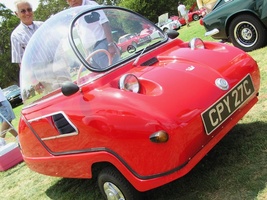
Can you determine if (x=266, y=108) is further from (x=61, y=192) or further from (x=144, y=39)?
(x=61, y=192)

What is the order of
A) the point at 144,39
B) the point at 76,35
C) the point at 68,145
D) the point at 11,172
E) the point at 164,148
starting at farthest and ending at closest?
the point at 11,172 < the point at 144,39 < the point at 76,35 < the point at 68,145 < the point at 164,148

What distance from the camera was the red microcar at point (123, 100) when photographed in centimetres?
221

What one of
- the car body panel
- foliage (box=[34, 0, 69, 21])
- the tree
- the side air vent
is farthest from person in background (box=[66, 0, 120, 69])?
foliage (box=[34, 0, 69, 21])

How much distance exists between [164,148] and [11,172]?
3451mm

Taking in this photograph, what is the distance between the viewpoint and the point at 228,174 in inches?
103

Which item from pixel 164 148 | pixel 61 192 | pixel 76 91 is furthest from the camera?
pixel 61 192

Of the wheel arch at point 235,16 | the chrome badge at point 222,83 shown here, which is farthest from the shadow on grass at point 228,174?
the wheel arch at point 235,16

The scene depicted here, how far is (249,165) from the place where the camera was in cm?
262

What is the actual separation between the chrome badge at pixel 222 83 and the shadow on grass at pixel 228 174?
671 mm

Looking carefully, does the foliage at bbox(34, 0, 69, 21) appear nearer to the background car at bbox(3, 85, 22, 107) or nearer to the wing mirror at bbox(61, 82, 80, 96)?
the background car at bbox(3, 85, 22, 107)

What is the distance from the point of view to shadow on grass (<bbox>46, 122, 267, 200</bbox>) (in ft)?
7.96

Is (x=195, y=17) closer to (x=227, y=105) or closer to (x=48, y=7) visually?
(x=227, y=105)

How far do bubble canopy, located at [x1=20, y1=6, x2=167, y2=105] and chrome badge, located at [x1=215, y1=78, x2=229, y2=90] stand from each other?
0.86m

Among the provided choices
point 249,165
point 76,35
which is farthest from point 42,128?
point 249,165
